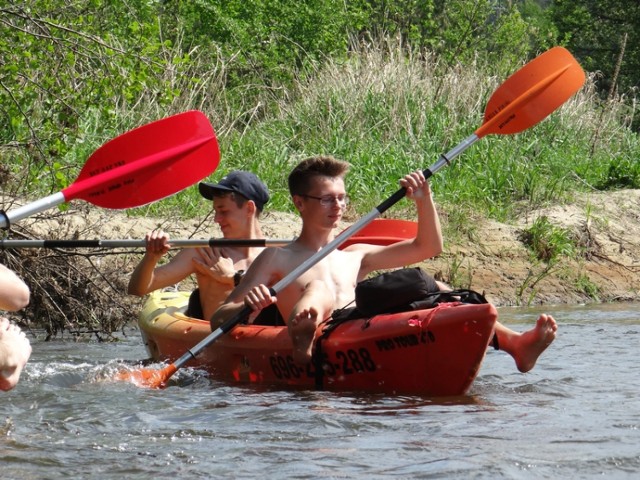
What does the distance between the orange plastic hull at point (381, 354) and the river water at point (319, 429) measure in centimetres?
9

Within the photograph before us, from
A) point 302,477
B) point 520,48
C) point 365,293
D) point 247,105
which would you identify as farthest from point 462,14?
point 302,477

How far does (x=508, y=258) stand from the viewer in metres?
9.46

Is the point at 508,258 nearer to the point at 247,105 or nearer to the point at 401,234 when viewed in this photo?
the point at 401,234

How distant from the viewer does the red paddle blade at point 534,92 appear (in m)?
6.31

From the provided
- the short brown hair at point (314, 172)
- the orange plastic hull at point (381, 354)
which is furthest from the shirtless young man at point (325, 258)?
the orange plastic hull at point (381, 354)

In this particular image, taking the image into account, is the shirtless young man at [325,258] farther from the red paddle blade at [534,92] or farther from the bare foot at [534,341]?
the red paddle blade at [534,92]

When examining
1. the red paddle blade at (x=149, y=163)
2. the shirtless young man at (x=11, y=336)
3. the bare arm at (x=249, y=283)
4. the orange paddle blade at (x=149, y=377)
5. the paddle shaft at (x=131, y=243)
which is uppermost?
the red paddle blade at (x=149, y=163)

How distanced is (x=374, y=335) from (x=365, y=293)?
0.20m

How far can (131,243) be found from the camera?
5895mm

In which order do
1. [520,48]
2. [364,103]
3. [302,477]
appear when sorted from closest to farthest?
1. [302,477]
2. [364,103]
3. [520,48]

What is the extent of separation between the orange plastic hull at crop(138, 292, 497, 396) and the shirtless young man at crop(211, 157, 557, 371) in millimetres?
139

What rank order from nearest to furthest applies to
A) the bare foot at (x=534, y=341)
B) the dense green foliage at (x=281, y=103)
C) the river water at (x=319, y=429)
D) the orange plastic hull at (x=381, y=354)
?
the river water at (x=319, y=429) < the orange plastic hull at (x=381, y=354) < the bare foot at (x=534, y=341) < the dense green foliage at (x=281, y=103)

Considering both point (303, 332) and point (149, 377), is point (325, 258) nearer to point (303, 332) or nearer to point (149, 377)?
point (303, 332)

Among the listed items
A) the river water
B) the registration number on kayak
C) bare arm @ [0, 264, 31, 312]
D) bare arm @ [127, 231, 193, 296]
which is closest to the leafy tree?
bare arm @ [127, 231, 193, 296]
